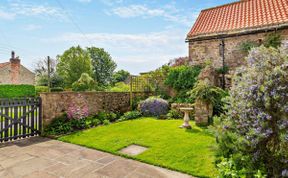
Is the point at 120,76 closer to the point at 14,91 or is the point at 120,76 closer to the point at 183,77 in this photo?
the point at 14,91

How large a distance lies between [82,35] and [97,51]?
1162 inches

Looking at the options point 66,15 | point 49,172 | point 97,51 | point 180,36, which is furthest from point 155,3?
point 97,51

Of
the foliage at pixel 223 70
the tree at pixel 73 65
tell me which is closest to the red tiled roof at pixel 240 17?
the foliage at pixel 223 70

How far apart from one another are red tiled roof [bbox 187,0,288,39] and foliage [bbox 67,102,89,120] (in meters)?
7.90

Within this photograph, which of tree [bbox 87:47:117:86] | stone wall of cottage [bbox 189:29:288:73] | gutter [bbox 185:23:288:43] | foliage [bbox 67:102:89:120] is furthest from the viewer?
tree [bbox 87:47:117:86]

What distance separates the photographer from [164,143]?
5465 millimetres

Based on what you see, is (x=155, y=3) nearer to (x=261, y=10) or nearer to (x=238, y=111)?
(x=261, y=10)

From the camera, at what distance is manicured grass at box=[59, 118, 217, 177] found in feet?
13.1

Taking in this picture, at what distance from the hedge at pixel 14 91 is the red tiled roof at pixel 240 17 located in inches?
826

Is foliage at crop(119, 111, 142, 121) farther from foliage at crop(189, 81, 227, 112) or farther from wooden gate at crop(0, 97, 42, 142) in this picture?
wooden gate at crop(0, 97, 42, 142)

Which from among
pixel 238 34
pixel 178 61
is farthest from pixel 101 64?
pixel 238 34

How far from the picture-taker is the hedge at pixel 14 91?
20.9m

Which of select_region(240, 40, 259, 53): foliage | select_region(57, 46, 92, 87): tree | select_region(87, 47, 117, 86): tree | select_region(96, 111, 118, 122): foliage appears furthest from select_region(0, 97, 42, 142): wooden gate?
select_region(87, 47, 117, 86): tree

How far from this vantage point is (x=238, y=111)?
3.10 m
